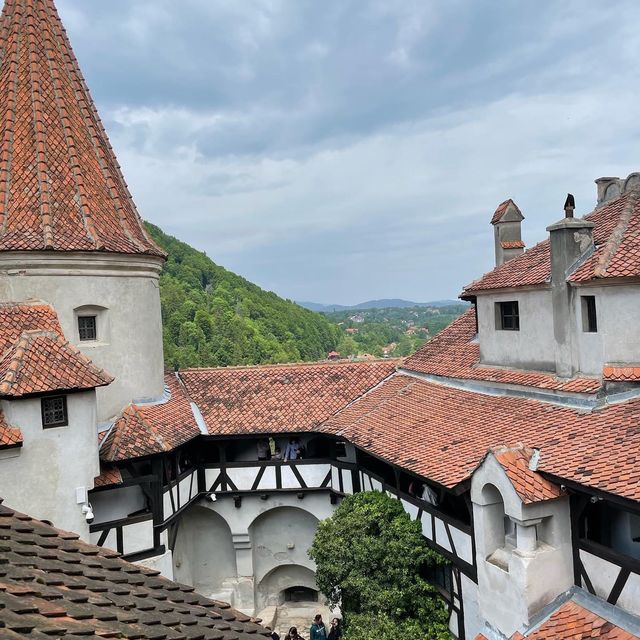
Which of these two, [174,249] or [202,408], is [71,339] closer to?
[202,408]

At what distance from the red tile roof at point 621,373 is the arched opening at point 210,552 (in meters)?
13.3

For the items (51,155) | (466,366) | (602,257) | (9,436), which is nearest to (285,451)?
(466,366)

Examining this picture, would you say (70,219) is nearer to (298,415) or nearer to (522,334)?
(298,415)

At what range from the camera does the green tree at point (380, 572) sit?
13359 millimetres

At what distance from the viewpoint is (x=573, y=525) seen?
35.4 feet

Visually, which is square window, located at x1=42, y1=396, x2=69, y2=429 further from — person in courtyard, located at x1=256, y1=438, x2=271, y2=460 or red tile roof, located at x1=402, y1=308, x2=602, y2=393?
red tile roof, located at x1=402, y1=308, x2=602, y2=393

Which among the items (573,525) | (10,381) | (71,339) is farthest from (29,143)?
(573,525)

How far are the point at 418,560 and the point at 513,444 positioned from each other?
3.91 m

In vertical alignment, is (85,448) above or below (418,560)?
above

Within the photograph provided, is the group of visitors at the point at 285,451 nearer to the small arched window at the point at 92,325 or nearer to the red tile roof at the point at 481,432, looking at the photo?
the red tile roof at the point at 481,432

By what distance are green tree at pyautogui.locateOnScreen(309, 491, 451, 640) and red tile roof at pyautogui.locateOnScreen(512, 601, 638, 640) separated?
3.35 meters

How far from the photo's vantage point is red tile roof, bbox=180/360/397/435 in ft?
63.3

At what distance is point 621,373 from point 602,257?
2518 mm

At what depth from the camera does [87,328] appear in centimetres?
1655
